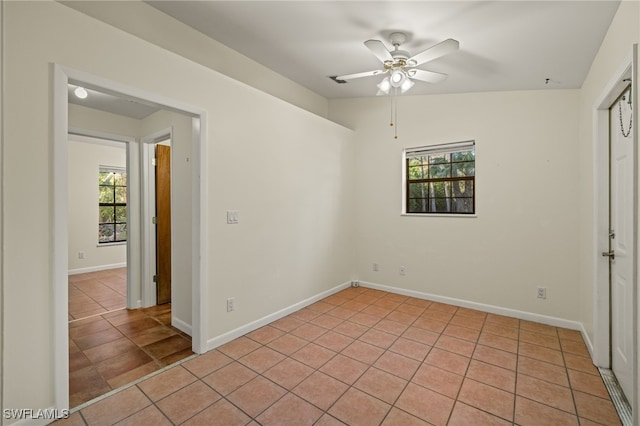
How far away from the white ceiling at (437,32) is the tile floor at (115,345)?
9.73 ft

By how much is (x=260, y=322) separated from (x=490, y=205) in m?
2.96

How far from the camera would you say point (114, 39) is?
197 centimetres

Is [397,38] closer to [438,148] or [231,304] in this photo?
[438,148]

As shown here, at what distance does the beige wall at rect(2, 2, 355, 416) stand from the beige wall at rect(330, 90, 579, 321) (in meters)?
0.55

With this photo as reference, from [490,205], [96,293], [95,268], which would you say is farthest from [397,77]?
[95,268]

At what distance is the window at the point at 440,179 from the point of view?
12.1 ft

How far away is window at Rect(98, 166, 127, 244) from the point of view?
20.1 ft

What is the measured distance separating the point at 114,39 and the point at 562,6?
301cm

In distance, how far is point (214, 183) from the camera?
260 cm

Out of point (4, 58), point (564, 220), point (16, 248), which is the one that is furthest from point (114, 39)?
point (564, 220)

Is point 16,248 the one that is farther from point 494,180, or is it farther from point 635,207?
point 494,180

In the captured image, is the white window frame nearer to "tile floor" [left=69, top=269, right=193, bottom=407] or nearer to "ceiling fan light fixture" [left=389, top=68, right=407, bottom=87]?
"ceiling fan light fixture" [left=389, top=68, right=407, bottom=87]

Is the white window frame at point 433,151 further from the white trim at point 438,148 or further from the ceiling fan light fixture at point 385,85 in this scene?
the ceiling fan light fixture at point 385,85

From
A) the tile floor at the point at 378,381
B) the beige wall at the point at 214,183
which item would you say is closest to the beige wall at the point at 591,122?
the tile floor at the point at 378,381
